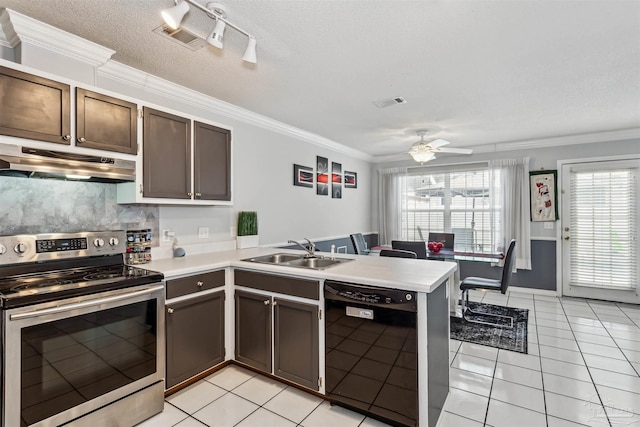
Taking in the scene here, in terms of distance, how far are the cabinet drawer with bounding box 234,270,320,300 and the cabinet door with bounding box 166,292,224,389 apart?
0.75 feet

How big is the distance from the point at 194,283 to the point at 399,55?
7.62ft

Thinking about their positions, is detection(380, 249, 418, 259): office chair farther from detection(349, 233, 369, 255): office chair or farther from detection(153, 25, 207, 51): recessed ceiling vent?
detection(153, 25, 207, 51): recessed ceiling vent

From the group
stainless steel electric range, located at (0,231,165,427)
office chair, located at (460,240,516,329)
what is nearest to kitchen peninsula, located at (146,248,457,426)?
stainless steel electric range, located at (0,231,165,427)

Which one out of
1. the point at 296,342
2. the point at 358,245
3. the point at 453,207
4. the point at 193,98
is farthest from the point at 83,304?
the point at 453,207

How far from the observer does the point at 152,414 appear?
6.70 feet

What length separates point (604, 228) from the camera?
4695 millimetres

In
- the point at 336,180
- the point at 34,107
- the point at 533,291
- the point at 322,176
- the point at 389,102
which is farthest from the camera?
the point at 336,180

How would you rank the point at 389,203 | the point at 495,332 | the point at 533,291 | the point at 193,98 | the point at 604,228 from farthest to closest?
the point at 389,203 → the point at 533,291 → the point at 604,228 → the point at 495,332 → the point at 193,98

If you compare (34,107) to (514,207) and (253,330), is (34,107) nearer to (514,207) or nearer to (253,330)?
(253,330)

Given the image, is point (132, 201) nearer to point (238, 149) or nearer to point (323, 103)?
point (238, 149)

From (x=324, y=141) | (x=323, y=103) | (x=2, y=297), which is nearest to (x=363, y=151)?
(x=324, y=141)

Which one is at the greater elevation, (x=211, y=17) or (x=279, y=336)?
(x=211, y=17)

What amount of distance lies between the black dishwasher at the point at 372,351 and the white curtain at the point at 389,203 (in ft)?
14.6

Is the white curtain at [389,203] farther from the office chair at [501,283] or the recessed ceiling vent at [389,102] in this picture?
the recessed ceiling vent at [389,102]
